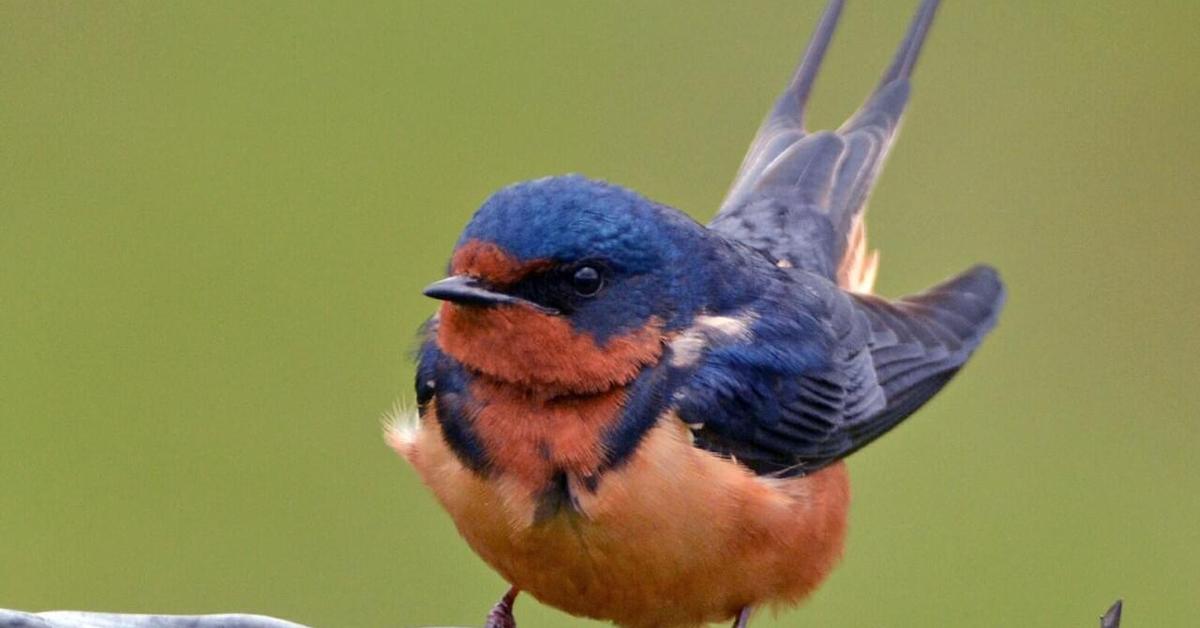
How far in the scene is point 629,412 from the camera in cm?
455

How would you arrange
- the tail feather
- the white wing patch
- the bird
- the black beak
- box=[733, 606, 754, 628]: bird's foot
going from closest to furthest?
the black beak → the bird → the white wing patch → box=[733, 606, 754, 628]: bird's foot → the tail feather

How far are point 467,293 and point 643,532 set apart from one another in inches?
21.2

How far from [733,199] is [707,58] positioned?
388 centimetres

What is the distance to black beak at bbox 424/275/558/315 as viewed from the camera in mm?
4293

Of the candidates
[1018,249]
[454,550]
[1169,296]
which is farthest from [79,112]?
[1169,296]

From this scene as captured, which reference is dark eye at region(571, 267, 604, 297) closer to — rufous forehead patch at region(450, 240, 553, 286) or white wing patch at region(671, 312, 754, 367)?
rufous forehead patch at region(450, 240, 553, 286)

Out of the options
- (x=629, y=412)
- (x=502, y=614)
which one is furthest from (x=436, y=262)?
(x=629, y=412)

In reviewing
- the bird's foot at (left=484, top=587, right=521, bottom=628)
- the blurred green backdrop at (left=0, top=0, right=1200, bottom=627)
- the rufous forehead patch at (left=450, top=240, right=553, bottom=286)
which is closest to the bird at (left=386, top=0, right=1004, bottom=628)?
the rufous forehead patch at (left=450, top=240, right=553, bottom=286)

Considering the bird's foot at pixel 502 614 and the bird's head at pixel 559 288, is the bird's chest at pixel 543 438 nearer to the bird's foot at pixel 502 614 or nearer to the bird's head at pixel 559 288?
the bird's head at pixel 559 288

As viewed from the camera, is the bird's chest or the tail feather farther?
the tail feather

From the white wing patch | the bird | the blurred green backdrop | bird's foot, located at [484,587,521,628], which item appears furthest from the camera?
the blurred green backdrop

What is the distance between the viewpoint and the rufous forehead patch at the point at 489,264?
4.36 metres

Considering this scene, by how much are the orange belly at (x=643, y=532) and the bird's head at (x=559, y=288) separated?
0.18 m

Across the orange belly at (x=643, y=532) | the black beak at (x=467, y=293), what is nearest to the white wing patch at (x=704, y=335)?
the orange belly at (x=643, y=532)
